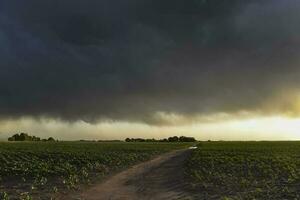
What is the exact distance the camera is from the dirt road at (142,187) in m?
26.6

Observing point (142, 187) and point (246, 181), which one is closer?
point (142, 187)

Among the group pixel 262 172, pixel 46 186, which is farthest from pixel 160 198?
pixel 262 172

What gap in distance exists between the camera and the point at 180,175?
35.8 metres

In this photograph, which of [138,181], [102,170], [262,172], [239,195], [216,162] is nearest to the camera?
[239,195]

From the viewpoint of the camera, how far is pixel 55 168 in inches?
1569

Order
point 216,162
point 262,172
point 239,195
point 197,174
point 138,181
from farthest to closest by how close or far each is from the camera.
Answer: point 216,162, point 262,172, point 197,174, point 138,181, point 239,195

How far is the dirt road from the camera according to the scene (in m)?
26.6

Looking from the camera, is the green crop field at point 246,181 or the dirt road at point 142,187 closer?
the green crop field at point 246,181

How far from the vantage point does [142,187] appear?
98.9ft

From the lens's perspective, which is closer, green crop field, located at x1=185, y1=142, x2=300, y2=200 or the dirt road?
green crop field, located at x1=185, y1=142, x2=300, y2=200

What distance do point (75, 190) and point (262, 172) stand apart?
661 inches

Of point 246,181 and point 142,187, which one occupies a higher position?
point 246,181

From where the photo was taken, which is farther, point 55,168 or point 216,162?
point 216,162

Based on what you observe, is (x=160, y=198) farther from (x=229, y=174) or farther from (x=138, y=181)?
(x=229, y=174)
